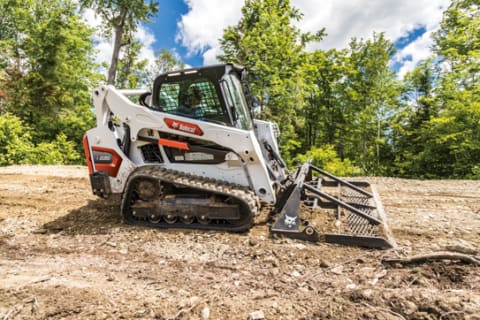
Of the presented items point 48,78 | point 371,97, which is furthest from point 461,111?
point 48,78

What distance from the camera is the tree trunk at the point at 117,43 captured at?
14703 mm

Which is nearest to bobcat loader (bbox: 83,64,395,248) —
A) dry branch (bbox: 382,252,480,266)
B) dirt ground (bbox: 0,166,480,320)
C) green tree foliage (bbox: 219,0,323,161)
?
dirt ground (bbox: 0,166,480,320)

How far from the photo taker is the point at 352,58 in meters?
21.5

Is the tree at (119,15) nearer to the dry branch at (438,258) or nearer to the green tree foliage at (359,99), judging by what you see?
the green tree foliage at (359,99)

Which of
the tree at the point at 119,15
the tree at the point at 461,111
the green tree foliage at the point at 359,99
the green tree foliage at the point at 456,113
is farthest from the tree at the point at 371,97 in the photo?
the tree at the point at 119,15

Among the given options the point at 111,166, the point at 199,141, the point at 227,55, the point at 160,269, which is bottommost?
the point at 160,269

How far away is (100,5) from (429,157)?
59.1 ft

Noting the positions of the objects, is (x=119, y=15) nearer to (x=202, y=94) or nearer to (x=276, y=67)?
(x=276, y=67)

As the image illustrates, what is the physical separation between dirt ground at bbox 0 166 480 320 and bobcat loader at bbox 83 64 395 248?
28 cm

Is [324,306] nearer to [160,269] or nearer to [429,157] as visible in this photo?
[160,269]

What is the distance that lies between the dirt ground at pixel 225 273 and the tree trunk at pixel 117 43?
11.7 m

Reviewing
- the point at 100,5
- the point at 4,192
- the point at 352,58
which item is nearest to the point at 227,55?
the point at 100,5

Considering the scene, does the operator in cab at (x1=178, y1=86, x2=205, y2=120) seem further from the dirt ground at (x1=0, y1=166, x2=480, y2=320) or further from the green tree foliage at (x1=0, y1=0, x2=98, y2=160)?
the green tree foliage at (x1=0, y1=0, x2=98, y2=160)

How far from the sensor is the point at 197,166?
13.6ft
